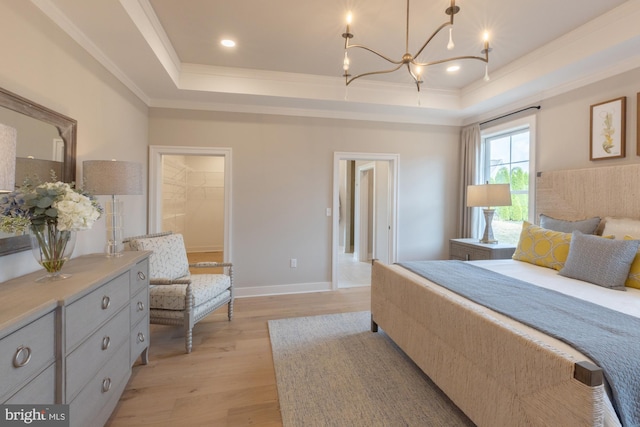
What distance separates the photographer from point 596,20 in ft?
7.87

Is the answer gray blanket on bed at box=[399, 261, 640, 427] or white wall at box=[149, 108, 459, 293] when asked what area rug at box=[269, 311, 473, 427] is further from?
white wall at box=[149, 108, 459, 293]

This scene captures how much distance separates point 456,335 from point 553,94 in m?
A: 3.11

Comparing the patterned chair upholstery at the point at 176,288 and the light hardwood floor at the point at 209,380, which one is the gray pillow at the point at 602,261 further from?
the patterned chair upholstery at the point at 176,288

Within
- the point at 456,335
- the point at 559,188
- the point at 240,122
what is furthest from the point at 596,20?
the point at 240,122

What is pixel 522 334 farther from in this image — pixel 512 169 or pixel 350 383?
pixel 512 169

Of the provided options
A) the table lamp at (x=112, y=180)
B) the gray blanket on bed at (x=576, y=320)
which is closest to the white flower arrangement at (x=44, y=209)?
the table lamp at (x=112, y=180)

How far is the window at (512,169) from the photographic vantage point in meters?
3.54

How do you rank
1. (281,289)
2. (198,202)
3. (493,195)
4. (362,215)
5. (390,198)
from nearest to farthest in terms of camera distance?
(493,195) < (281,289) < (390,198) < (362,215) < (198,202)

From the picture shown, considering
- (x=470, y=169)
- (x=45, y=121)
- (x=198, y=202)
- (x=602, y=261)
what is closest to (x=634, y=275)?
(x=602, y=261)

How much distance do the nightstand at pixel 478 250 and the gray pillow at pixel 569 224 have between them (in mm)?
441

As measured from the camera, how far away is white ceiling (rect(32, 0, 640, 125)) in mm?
2230

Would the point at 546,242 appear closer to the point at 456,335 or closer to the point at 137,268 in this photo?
the point at 456,335

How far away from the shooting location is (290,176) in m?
3.96

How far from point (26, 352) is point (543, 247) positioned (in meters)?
3.44
